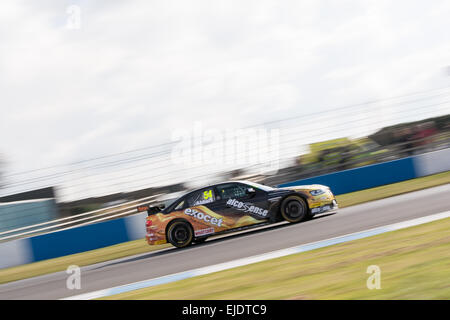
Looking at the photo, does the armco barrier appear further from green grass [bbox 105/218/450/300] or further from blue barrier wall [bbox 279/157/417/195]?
green grass [bbox 105/218/450/300]

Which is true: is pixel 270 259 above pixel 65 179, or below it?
below

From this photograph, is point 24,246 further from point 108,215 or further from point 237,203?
point 237,203

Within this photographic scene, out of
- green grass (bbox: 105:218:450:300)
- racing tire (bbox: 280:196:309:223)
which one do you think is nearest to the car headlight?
racing tire (bbox: 280:196:309:223)

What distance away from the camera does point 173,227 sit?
36.9 feet

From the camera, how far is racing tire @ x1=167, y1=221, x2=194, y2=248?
11.2 meters

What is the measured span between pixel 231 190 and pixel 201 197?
0.66 meters

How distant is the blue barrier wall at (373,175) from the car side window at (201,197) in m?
7.93

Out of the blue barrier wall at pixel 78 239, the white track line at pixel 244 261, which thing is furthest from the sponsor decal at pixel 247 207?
the blue barrier wall at pixel 78 239

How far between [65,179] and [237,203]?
8.54m

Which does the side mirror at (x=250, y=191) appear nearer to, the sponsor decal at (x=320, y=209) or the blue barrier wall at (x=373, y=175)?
the sponsor decal at (x=320, y=209)

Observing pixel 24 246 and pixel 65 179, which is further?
pixel 65 179

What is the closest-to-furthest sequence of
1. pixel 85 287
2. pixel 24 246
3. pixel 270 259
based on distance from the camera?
pixel 270 259, pixel 85 287, pixel 24 246
